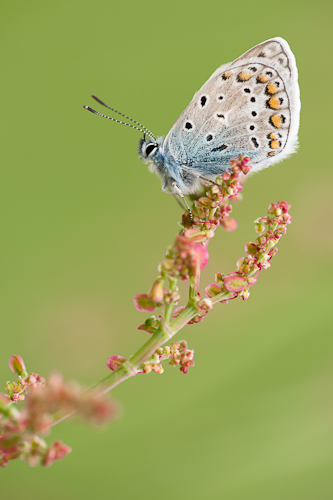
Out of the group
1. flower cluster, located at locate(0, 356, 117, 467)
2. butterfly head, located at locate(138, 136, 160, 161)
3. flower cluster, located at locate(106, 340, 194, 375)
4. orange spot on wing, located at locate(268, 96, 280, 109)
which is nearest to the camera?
flower cluster, located at locate(0, 356, 117, 467)

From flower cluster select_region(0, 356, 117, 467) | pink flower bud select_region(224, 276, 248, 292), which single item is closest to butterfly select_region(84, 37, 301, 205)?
pink flower bud select_region(224, 276, 248, 292)

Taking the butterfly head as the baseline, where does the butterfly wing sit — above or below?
below

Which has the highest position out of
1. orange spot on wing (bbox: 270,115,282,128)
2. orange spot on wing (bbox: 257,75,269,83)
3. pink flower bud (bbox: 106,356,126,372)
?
orange spot on wing (bbox: 257,75,269,83)

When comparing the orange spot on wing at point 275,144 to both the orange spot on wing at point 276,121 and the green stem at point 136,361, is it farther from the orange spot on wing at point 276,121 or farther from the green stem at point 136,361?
the green stem at point 136,361

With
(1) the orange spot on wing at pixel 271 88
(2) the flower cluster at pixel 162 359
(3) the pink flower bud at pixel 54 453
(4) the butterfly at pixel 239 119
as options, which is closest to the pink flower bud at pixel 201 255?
(2) the flower cluster at pixel 162 359

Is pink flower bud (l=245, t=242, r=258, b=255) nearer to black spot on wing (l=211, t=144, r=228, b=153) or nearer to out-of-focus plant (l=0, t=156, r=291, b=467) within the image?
out-of-focus plant (l=0, t=156, r=291, b=467)

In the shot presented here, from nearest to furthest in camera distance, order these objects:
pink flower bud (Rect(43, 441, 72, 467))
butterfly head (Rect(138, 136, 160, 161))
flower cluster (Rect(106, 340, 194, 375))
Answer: pink flower bud (Rect(43, 441, 72, 467)), flower cluster (Rect(106, 340, 194, 375)), butterfly head (Rect(138, 136, 160, 161))

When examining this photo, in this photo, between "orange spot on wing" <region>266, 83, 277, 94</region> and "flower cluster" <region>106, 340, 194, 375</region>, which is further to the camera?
"orange spot on wing" <region>266, 83, 277, 94</region>

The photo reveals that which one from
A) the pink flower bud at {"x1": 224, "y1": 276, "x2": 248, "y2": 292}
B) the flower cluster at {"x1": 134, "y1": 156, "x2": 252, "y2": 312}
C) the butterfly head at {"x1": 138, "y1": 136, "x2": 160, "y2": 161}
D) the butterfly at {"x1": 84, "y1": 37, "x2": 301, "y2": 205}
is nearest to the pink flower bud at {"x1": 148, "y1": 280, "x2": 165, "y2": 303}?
the flower cluster at {"x1": 134, "y1": 156, "x2": 252, "y2": 312}
